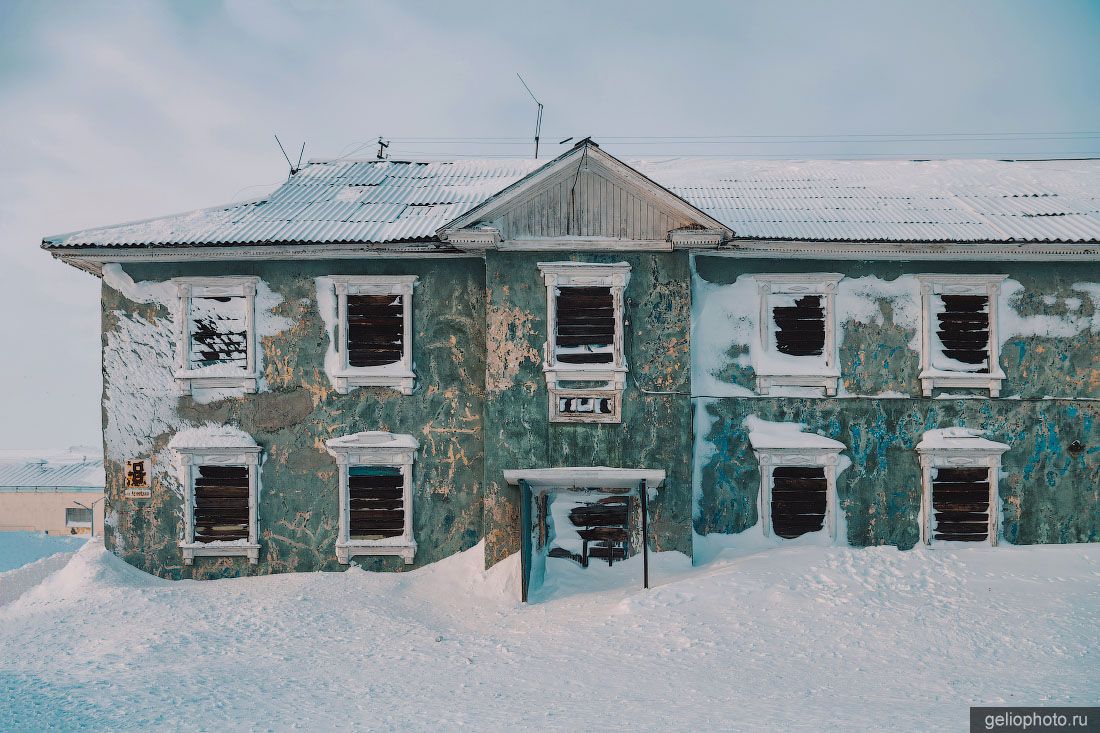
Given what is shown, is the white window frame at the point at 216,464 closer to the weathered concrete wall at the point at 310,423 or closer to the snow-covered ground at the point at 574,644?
the weathered concrete wall at the point at 310,423

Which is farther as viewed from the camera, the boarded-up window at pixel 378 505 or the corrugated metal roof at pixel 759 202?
the boarded-up window at pixel 378 505

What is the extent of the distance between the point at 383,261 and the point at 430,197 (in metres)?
2.03

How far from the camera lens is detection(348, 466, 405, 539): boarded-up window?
12.3 meters

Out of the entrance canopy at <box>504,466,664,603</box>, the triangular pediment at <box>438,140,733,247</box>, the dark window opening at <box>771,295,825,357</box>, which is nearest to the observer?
the entrance canopy at <box>504,466,664,603</box>

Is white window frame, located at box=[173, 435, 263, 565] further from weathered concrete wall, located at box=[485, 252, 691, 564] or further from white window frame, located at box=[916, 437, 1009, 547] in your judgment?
white window frame, located at box=[916, 437, 1009, 547]

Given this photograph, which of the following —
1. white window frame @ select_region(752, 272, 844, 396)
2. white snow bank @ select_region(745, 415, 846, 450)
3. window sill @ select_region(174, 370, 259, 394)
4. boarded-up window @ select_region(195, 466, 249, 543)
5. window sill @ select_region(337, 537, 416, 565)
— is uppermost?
white window frame @ select_region(752, 272, 844, 396)

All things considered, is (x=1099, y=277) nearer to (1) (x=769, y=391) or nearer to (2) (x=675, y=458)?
(1) (x=769, y=391)

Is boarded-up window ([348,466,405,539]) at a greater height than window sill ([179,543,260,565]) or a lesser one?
greater

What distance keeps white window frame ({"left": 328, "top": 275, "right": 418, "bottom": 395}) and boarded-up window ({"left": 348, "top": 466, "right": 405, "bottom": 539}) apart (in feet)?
4.65

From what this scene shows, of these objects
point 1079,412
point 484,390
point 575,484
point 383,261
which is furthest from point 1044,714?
point 383,261

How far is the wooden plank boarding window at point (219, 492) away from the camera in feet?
40.1

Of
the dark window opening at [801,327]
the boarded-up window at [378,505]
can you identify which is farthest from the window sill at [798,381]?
the boarded-up window at [378,505]

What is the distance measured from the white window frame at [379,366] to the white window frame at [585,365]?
2334 mm

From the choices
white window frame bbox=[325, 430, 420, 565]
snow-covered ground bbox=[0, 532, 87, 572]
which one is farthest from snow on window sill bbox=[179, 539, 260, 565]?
snow-covered ground bbox=[0, 532, 87, 572]
